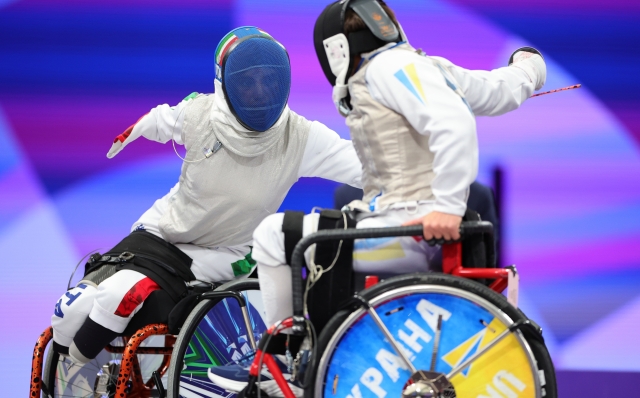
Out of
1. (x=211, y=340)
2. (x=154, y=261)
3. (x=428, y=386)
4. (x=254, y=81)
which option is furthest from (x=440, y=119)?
(x=154, y=261)

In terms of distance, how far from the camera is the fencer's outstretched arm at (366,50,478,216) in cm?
191

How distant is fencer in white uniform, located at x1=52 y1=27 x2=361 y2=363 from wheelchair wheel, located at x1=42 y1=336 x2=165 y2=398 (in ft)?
0.55

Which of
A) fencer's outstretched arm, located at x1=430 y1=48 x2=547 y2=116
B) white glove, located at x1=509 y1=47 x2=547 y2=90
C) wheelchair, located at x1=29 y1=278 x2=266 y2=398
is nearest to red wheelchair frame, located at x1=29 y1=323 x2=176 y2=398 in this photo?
wheelchair, located at x1=29 y1=278 x2=266 y2=398

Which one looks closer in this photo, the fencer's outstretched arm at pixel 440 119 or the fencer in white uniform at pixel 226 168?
the fencer's outstretched arm at pixel 440 119

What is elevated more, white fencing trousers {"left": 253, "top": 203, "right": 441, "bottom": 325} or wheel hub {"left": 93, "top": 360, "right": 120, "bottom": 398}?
white fencing trousers {"left": 253, "top": 203, "right": 441, "bottom": 325}

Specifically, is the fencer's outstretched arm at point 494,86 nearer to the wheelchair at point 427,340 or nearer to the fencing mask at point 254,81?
the wheelchair at point 427,340

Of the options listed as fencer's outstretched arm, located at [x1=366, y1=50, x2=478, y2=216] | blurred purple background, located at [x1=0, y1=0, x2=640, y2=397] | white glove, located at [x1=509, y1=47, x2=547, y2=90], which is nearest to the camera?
fencer's outstretched arm, located at [x1=366, y1=50, x2=478, y2=216]

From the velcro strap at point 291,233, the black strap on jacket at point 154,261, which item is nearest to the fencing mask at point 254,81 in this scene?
the black strap on jacket at point 154,261

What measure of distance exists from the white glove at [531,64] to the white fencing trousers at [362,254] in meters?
0.60

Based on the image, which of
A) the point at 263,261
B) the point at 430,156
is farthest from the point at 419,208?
the point at 263,261

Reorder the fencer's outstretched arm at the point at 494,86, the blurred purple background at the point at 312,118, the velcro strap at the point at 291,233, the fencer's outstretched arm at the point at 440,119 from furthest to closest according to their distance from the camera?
the blurred purple background at the point at 312,118
the fencer's outstretched arm at the point at 494,86
the velcro strap at the point at 291,233
the fencer's outstretched arm at the point at 440,119

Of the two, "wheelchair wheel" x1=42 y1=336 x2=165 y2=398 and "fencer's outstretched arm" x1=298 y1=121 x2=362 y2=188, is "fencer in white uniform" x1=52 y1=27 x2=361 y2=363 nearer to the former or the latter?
"fencer's outstretched arm" x1=298 y1=121 x2=362 y2=188

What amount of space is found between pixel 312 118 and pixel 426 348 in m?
2.00

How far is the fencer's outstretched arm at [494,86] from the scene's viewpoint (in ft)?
7.18
